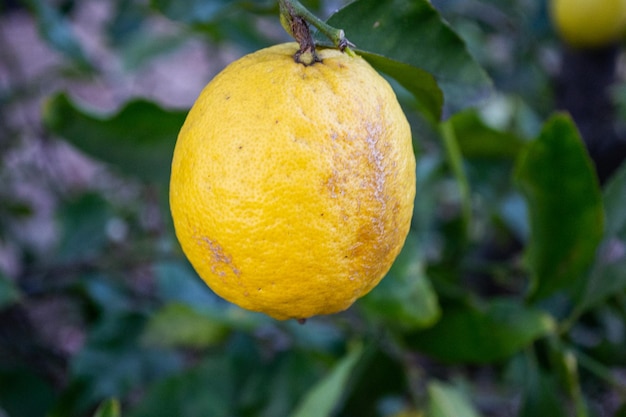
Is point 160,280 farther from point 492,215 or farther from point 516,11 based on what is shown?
point 516,11

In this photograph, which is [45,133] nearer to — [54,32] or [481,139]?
[54,32]

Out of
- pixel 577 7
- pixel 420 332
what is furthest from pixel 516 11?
pixel 420 332

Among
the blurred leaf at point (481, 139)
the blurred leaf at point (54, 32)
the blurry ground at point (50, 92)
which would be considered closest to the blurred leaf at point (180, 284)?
the blurry ground at point (50, 92)

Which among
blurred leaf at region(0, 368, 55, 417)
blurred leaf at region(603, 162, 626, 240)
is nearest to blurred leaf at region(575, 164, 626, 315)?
blurred leaf at region(603, 162, 626, 240)

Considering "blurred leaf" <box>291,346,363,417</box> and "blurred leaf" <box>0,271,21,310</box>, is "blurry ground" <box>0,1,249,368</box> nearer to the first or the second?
"blurred leaf" <box>0,271,21,310</box>

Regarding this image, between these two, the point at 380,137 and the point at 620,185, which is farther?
the point at 620,185

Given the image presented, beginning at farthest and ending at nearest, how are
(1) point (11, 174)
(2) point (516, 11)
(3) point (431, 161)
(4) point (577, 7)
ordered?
1. (1) point (11, 174)
2. (2) point (516, 11)
3. (4) point (577, 7)
4. (3) point (431, 161)

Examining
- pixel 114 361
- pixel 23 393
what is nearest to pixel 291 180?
pixel 114 361
